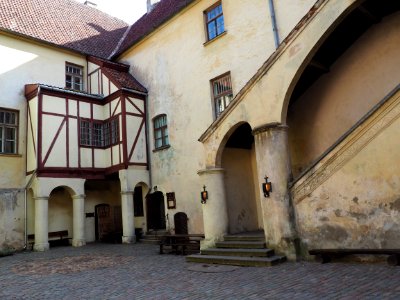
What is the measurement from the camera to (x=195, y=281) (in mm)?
7125

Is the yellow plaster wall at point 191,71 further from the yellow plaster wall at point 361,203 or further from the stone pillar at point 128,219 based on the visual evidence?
the yellow plaster wall at point 361,203

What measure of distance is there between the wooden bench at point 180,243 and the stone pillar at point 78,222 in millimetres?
5631

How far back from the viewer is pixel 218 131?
403 inches

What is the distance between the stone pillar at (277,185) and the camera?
27.3 feet

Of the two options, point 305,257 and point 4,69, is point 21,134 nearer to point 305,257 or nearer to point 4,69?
point 4,69

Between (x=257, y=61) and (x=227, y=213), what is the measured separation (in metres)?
6.00

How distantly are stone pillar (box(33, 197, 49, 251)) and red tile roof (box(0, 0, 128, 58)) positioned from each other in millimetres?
8363

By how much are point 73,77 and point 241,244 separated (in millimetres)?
14351

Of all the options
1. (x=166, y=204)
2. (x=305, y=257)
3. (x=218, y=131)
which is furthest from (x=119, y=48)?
(x=305, y=257)

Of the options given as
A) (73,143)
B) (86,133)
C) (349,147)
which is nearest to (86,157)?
(73,143)

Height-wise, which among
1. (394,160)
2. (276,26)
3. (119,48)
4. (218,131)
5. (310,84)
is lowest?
(394,160)

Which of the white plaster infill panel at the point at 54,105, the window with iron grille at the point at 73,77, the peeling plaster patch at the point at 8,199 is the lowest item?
the peeling plaster patch at the point at 8,199

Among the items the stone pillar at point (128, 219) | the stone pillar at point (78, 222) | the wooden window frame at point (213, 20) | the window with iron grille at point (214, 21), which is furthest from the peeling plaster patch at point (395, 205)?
the stone pillar at point (78, 222)

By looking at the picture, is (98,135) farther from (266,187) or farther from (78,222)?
(266,187)
